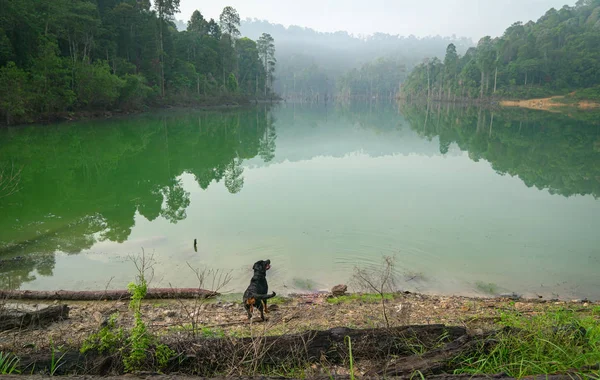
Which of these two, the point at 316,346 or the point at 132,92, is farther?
the point at 132,92

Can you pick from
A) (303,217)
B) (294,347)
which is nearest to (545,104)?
(303,217)

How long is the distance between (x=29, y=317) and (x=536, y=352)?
5116mm

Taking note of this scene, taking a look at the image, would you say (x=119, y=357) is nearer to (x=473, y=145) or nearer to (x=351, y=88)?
(x=473, y=145)

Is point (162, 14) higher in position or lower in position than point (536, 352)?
higher

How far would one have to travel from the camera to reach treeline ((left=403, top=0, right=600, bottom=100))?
69250 millimetres

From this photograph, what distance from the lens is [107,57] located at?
41.7m

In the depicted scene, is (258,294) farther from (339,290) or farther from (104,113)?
(104,113)

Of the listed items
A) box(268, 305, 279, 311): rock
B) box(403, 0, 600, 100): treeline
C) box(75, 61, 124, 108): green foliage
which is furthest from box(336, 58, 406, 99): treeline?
box(268, 305, 279, 311): rock

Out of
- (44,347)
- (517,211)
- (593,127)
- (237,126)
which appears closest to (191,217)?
(44,347)

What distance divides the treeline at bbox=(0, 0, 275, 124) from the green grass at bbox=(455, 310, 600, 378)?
30.6m

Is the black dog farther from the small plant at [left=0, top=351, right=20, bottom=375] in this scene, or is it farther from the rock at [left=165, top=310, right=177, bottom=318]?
the small plant at [left=0, top=351, right=20, bottom=375]

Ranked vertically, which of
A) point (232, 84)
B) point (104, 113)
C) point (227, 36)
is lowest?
point (104, 113)

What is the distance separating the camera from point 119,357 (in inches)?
120

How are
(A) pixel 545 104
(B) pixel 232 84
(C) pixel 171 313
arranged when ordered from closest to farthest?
(C) pixel 171 313 < (A) pixel 545 104 < (B) pixel 232 84
